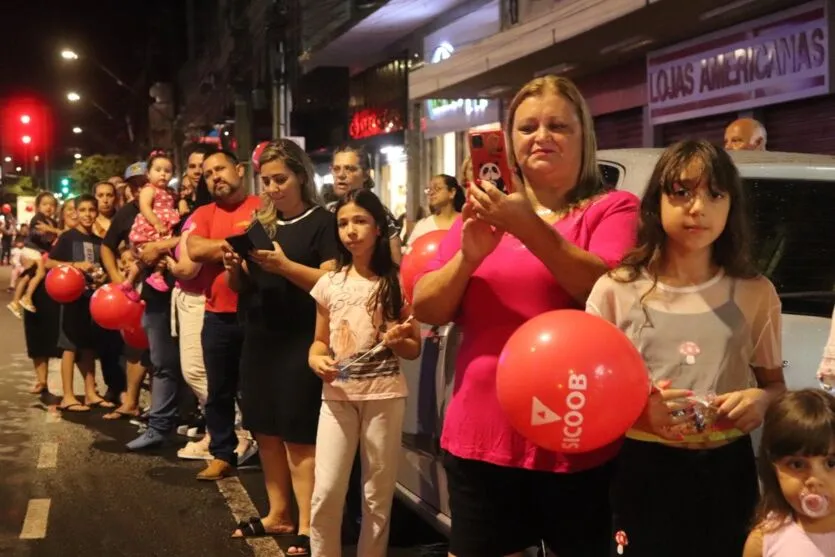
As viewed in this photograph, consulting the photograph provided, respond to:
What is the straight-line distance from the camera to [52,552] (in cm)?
554

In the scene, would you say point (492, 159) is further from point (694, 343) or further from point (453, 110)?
point (453, 110)

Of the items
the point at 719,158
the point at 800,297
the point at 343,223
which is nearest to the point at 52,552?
the point at 343,223

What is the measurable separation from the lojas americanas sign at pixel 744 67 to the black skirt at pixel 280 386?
531 centimetres

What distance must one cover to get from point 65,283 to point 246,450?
2931mm

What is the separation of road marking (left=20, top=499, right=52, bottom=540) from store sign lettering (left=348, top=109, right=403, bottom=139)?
42.0 feet

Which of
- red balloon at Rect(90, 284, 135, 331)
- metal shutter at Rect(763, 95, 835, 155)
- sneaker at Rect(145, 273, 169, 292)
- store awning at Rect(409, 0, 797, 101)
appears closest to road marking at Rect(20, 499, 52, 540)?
sneaker at Rect(145, 273, 169, 292)

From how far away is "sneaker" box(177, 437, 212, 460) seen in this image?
7625mm

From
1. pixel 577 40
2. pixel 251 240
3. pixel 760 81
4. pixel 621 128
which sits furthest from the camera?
pixel 621 128

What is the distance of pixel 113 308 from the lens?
325 inches

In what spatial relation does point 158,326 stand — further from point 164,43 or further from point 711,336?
point 164,43

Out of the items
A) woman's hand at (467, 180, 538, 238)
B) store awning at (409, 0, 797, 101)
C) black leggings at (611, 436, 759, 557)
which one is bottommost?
black leggings at (611, 436, 759, 557)

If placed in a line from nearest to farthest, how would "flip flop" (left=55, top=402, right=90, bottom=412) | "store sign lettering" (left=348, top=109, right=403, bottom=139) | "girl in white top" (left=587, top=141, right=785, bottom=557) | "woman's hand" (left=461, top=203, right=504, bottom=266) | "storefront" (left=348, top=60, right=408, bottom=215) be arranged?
"girl in white top" (left=587, top=141, right=785, bottom=557), "woman's hand" (left=461, top=203, right=504, bottom=266), "flip flop" (left=55, top=402, right=90, bottom=412), "storefront" (left=348, top=60, right=408, bottom=215), "store sign lettering" (left=348, top=109, right=403, bottom=139)

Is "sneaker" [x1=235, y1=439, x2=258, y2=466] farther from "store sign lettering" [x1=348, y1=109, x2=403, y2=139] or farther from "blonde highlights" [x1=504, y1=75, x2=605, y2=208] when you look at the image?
"store sign lettering" [x1=348, y1=109, x2=403, y2=139]

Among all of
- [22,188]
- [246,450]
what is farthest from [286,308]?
[22,188]
